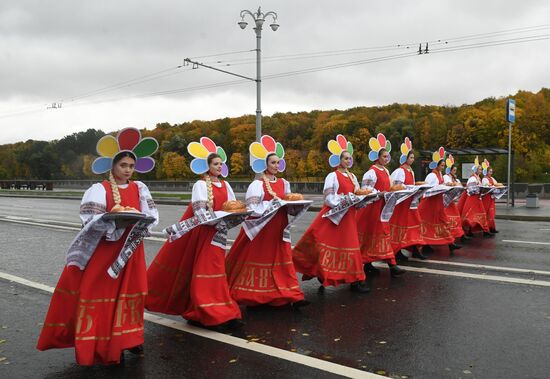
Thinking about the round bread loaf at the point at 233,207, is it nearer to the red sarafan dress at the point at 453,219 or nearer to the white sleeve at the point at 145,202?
the white sleeve at the point at 145,202

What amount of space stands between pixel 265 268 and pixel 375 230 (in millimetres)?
2538

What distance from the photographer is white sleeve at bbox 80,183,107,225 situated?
4388mm

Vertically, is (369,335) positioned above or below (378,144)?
below

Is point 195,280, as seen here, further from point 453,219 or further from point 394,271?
point 453,219

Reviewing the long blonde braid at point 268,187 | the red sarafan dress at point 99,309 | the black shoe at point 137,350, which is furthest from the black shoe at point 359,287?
the red sarafan dress at point 99,309

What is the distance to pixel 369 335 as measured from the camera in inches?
204

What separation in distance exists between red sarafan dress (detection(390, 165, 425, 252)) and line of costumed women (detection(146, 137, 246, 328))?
4038 mm

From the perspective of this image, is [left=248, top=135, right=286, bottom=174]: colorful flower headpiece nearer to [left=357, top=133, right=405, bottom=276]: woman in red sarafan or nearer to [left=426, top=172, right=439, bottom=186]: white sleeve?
[left=357, top=133, right=405, bottom=276]: woman in red sarafan

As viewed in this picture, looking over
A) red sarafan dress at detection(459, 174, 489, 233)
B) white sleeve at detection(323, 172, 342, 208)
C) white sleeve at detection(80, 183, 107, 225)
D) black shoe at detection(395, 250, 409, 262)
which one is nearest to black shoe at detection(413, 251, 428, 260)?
black shoe at detection(395, 250, 409, 262)

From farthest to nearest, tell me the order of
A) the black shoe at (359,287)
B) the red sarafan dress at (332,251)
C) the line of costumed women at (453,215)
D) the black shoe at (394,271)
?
the line of costumed women at (453,215) < the black shoe at (394,271) < the black shoe at (359,287) < the red sarafan dress at (332,251)

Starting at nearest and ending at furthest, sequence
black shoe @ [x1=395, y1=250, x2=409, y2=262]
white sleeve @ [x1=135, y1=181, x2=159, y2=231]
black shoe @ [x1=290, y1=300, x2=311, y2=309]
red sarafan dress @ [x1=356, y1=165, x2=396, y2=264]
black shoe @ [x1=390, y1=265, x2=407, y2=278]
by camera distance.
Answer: white sleeve @ [x1=135, y1=181, x2=159, y2=231] → black shoe @ [x1=290, y1=300, x2=311, y2=309] → red sarafan dress @ [x1=356, y1=165, x2=396, y2=264] → black shoe @ [x1=390, y1=265, x2=407, y2=278] → black shoe @ [x1=395, y1=250, x2=409, y2=262]

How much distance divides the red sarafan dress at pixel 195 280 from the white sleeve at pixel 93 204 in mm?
1245

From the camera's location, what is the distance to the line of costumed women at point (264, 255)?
19.5ft

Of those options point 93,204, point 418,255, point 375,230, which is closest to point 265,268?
point 93,204
